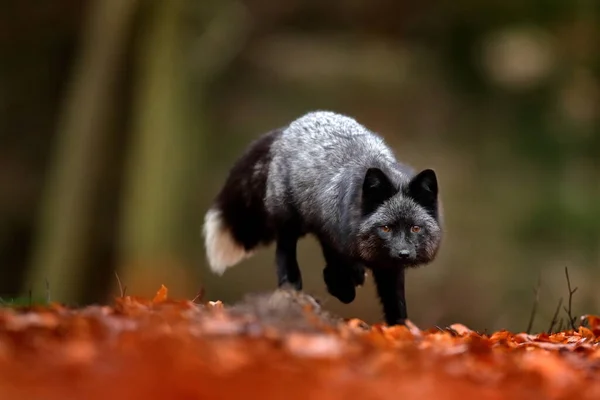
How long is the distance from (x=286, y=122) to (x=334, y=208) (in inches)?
324

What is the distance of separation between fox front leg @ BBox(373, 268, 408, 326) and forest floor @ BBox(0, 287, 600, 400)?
4.74ft

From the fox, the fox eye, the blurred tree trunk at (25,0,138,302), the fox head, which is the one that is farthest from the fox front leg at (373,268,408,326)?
the blurred tree trunk at (25,0,138,302)

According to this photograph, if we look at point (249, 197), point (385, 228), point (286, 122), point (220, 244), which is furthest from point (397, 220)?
point (286, 122)

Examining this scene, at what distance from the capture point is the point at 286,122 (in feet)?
52.0

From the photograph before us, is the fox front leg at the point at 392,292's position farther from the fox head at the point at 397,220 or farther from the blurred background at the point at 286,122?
the blurred background at the point at 286,122

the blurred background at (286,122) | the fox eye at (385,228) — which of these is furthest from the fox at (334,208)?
the blurred background at (286,122)

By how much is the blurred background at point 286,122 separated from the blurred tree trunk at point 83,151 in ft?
0.10

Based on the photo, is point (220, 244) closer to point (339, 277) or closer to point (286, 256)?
point (286, 256)

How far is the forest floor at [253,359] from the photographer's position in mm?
4168

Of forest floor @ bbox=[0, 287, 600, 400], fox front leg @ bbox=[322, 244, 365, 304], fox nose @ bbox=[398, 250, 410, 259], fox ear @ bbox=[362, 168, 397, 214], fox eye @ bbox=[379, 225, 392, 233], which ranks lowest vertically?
fox front leg @ bbox=[322, 244, 365, 304]

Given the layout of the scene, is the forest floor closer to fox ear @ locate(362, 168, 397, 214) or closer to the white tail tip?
fox ear @ locate(362, 168, 397, 214)

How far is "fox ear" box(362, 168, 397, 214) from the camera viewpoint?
7.41 meters

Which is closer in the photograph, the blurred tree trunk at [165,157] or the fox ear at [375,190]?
the fox ear at [375,190]

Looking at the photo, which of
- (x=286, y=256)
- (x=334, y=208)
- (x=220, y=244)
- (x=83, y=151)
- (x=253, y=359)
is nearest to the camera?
(x=253, y=359)
